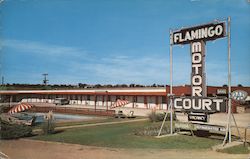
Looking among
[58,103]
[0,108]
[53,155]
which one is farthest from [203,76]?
[58,103]

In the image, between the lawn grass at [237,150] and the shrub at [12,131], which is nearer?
the lawn grass at [237,150]

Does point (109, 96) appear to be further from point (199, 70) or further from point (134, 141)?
point (199, 70)

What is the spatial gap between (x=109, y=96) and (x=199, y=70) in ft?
40.8

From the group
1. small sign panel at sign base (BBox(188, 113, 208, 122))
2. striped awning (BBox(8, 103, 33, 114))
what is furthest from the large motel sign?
striped awning (BBox(8, 103, 33, 114))

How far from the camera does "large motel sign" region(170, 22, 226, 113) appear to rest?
38.6 feet

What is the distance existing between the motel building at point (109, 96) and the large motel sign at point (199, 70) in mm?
7307

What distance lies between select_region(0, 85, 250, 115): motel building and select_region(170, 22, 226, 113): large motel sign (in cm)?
731

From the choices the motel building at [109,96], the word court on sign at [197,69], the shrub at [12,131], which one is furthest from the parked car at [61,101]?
the word court on sign at [197,69]

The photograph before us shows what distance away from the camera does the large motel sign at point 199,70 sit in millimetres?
11758

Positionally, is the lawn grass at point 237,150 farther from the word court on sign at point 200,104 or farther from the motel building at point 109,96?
the motel building at point 109,96

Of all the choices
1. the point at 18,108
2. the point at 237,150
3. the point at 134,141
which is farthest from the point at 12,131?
the point at 237,150

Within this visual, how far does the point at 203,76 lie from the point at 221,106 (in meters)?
1.39

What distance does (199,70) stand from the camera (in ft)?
40.4

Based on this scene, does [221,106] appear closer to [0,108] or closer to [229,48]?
[229,48]
